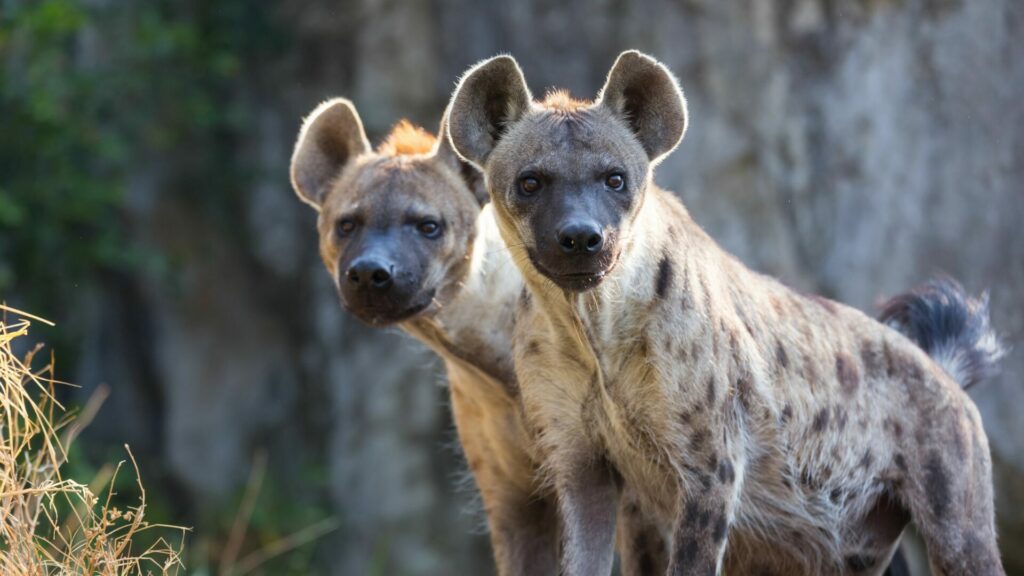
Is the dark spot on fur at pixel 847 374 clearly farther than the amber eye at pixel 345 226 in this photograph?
No

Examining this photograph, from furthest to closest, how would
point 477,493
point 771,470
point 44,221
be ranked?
point 44,221 < point 477,493 < point 771,470

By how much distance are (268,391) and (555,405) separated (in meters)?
5.28

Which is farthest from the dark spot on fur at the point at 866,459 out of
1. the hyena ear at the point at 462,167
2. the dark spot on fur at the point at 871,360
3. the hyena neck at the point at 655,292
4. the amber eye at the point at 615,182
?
the hyena ear at the point at 462,167

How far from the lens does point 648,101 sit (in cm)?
387

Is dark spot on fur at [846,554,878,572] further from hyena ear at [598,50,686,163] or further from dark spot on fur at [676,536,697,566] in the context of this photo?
hyena ear at [598,50,686,163]

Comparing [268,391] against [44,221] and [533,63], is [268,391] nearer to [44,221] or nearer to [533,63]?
[44,221]

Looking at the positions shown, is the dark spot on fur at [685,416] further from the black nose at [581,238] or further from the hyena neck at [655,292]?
the black nose at [581,238]

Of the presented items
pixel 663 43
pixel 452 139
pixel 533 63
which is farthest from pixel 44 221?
pixel 452 139

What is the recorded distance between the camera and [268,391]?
8906mm

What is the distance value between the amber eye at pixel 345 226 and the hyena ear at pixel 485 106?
2.49ft

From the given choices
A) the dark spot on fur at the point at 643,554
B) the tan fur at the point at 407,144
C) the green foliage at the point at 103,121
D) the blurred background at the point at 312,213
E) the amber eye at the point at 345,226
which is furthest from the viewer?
the green foliage at the point at 103,121

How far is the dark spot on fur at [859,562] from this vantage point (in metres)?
4.27

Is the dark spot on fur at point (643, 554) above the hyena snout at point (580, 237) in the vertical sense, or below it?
below

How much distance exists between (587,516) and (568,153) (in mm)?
912
